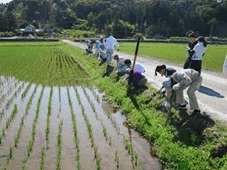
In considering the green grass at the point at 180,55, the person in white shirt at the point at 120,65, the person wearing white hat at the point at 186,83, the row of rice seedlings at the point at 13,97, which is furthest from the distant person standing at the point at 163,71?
the green grass at the point at 180,55

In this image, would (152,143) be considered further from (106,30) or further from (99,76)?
(106,30)

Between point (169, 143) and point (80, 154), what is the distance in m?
1.92

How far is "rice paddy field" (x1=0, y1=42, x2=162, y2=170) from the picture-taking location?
5.34 m

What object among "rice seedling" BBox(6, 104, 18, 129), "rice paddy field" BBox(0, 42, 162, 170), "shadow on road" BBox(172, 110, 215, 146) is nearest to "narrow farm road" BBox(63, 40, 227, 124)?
"shadow on road" BBox(172, 110, 215, 146)

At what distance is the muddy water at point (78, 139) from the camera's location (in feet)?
17.4

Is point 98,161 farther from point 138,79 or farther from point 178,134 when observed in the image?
point 138,79

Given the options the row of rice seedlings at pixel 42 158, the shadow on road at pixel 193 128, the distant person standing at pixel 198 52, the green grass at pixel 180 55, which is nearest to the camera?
the row of rice seedlings at pixel 42 158

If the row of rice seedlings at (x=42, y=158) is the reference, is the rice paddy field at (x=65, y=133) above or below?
below

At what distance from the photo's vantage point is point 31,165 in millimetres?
5094

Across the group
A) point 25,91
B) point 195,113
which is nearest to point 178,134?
point 195,113

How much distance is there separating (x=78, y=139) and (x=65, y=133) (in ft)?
→ 1.67

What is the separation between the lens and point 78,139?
6.39 m

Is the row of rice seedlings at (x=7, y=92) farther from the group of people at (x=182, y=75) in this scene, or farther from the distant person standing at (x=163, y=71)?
the distant person standing at (x=163, y=71)

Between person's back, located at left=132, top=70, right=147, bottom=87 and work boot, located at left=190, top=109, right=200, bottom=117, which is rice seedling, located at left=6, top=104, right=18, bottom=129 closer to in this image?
person's back, located at left=132, top=70, right=147, bottom=87
